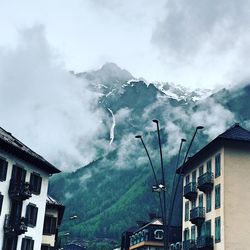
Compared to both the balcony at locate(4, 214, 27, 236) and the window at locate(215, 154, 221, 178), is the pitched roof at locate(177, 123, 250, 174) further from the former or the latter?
the balcony at locate(4, 214, 27, 236)

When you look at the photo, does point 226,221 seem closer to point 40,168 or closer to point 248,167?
point 248,167

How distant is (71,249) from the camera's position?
144 metres

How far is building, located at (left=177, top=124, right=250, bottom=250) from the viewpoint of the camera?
4866 centimetres

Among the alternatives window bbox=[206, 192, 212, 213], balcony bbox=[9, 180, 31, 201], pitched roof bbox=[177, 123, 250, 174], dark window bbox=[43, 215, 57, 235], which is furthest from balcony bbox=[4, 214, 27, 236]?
window bbox=[206, 192, 212, 213]

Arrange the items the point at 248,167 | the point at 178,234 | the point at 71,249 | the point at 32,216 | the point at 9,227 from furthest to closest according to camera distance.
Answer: the point at 71,249 → the point at 178,234 → the point at 248,167 → the point at 32,216 → the point at 9,227

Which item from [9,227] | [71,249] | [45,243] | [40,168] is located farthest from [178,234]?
[71,249]

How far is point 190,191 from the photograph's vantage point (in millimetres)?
58312

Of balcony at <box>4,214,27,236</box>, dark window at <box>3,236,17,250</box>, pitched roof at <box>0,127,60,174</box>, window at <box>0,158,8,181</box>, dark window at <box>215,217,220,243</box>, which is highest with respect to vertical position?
pitched roof at <box>0,127,60,174</box>

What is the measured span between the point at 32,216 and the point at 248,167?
957 inches

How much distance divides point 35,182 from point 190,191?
20.4 metres

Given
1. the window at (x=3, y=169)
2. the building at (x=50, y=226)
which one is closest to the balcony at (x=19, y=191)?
the window at (x=3, y=169)

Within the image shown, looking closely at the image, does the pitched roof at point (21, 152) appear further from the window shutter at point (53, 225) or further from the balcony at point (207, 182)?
the balcony at point (207, 182)

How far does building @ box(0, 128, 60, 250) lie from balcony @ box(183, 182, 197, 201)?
62.7 feet

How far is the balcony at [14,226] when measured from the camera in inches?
1670
